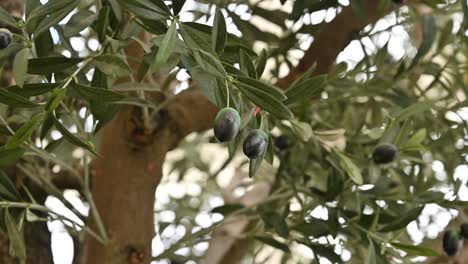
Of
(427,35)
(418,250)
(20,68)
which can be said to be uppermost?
(427,35)

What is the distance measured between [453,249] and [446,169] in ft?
0.51

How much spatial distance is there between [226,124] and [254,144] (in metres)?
0.03

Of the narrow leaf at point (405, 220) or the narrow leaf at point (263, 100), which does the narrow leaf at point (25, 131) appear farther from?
the narrow leaf at point (405, 220)

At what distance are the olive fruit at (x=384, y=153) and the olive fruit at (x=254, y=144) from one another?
0.27 m

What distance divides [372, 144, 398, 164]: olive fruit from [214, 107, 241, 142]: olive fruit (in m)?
0.31

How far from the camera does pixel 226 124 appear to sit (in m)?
0.46

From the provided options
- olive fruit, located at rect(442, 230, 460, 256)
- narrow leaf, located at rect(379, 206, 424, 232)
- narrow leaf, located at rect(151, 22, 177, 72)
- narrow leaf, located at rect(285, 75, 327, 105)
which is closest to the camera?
narrow leaf, located at rect(151, 22, 177, 72)

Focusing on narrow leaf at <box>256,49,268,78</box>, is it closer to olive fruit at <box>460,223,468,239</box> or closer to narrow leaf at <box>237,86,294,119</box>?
narrow leaf at <box>237,86,294,119</box>

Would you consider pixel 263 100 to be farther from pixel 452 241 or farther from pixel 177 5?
pixel 452 241

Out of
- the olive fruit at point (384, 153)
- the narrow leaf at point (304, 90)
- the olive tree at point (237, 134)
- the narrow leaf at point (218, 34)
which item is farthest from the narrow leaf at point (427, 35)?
the narrow leaf at point (218, 34)

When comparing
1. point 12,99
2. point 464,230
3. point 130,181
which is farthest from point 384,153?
point 12,99

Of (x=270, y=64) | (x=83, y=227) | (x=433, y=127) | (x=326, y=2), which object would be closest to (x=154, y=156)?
(x=83, y=227)

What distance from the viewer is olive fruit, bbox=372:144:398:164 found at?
2.43 feet

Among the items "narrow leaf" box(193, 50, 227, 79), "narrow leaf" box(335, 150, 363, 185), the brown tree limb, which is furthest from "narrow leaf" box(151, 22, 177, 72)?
the brown tree limb
